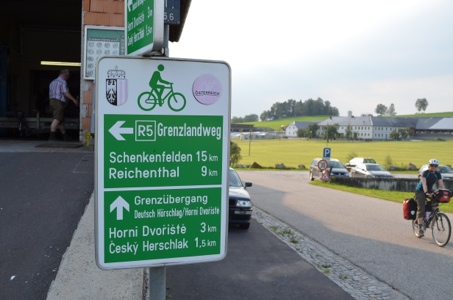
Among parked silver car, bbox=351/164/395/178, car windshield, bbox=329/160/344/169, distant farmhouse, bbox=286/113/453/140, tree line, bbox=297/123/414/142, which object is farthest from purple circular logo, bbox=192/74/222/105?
distant farmhouse, bbox=286/113/453/140

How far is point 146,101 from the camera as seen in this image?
2.12 meters

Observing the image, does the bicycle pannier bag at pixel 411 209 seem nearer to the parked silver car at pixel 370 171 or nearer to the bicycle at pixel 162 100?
the bicycle at pixel 162 100

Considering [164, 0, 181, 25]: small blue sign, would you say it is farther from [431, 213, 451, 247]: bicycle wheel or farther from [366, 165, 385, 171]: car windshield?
[366, 165, 385, 171]: car windshield

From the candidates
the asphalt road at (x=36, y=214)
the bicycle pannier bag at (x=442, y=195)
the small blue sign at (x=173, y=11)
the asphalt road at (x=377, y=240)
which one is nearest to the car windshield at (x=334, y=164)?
the asphalt road at (x=377, y=240)

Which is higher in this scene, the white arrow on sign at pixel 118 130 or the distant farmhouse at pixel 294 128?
the white arrow on sign at pixel 118 130

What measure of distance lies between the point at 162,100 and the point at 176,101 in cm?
6

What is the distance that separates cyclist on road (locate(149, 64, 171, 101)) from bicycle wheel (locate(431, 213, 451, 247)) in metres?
10.3

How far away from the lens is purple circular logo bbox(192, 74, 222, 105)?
2.21 metres

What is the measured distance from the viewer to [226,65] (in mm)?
2256

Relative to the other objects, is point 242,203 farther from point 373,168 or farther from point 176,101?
point 373,168

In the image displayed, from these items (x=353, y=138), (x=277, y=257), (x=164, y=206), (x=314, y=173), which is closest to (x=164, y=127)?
(x=164, y=206)

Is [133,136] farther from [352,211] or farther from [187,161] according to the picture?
[352,211]

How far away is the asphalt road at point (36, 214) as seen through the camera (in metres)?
4.27

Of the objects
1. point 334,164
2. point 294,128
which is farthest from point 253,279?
point 294,128
